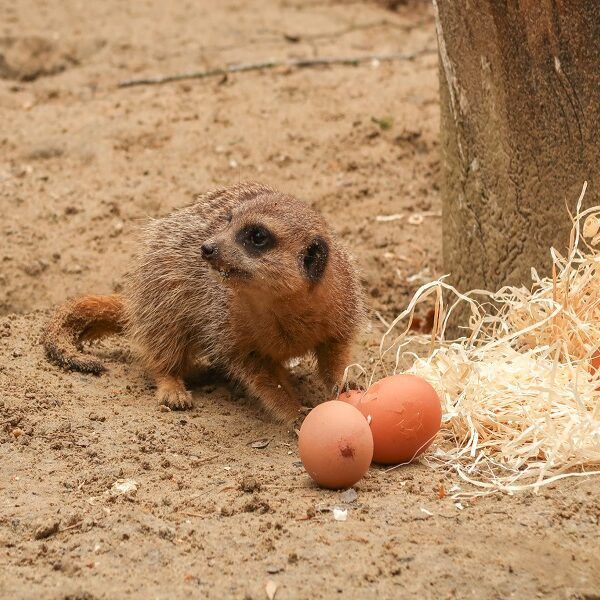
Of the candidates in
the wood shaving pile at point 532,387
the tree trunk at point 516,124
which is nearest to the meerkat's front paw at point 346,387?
the wood shaving pile at point 532,387

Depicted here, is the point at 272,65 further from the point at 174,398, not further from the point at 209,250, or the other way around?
the point at 209,250

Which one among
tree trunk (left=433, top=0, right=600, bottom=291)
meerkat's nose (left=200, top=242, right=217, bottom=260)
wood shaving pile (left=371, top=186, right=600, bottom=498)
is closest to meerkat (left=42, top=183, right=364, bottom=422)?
meerkat's nose (left=200, top=242, right=217, bottom=260)

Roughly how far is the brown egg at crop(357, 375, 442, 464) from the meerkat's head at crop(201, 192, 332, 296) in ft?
2.04

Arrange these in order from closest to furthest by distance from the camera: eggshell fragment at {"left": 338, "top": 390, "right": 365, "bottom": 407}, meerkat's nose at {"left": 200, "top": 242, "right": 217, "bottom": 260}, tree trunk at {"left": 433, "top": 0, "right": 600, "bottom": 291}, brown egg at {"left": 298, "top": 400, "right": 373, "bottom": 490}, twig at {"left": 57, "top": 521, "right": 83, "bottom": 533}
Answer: twig at {"left": 57, "top": 521, "right": 83, "bottom": 533}
brown egg at {"left": 298, "top": 400, "right": 373, "bottom": 490}
eggshell fragment at {"left": 338, "top": 390, "right": 365, "bottom": 407}
meerkat's nose at {"left": 200, "top": 242, "right": 217, "bottom": 260}
tree trunk at {"left": 433, "top": 0, "right": 600, "bottom": 291}

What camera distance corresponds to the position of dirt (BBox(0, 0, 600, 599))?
8.45 feet

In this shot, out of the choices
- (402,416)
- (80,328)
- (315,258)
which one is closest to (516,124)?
(315,258)

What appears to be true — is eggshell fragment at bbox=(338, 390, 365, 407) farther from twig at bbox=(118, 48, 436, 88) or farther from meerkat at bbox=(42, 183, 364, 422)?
twig at bbox=(118, 48, 436, 88)

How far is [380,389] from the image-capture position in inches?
128

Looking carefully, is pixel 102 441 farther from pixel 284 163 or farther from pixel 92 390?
pixel 284 163

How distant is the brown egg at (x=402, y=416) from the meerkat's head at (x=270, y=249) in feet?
2.04

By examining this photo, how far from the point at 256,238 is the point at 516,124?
1183 mm

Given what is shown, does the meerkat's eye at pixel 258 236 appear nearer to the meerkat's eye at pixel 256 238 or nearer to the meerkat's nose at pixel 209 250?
the meerkat's eye at pixel 256 238

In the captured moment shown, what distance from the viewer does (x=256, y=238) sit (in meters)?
3.62

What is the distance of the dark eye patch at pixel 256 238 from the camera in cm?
360
